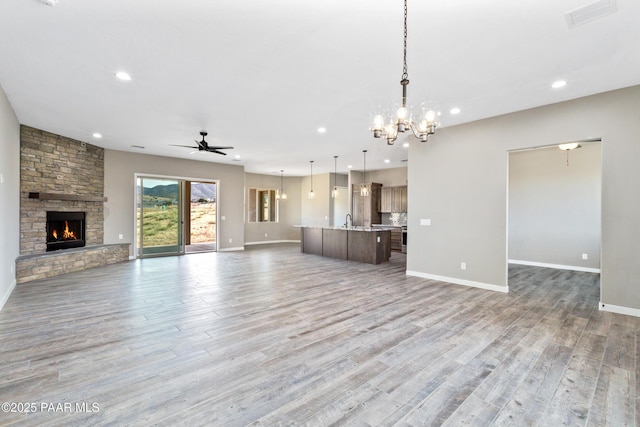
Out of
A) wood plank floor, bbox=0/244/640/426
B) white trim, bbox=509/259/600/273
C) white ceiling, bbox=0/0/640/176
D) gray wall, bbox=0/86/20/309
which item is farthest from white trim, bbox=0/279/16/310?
white trim, bbox=509/259/600/273

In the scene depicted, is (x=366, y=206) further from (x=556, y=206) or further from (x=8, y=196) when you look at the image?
(x=8, y=196)

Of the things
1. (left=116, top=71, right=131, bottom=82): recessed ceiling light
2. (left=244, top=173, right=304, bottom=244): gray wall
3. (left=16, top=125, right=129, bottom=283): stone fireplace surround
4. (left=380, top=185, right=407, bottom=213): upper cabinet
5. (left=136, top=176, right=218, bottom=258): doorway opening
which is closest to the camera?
(left=116, top=71, right=131, bottom=82): recessed ceiling light

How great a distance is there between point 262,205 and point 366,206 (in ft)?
15.0

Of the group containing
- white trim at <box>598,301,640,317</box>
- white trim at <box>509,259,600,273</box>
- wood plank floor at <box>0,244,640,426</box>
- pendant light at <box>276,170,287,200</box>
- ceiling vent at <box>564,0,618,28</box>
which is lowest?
wood plank floor at <box>0,244,640,426</box>

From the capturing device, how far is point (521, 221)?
24.0ft

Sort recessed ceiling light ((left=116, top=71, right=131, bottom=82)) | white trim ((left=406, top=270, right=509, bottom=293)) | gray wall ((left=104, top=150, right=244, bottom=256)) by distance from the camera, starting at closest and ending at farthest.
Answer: recessed ceiling light ((left=116, top=71, right=131, bottom=82)), white trim ((left=406, top=270, right=509, bottom=293)), gray wall ((left=104, top=150, right=244, bottom=256))

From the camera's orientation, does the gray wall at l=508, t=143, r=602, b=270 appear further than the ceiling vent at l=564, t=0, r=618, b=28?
Yes

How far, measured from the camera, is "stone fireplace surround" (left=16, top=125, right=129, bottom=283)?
5684mm

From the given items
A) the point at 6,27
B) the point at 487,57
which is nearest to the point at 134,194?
the point at 6,27

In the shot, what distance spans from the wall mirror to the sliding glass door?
349cm

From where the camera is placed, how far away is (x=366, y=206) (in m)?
10.8

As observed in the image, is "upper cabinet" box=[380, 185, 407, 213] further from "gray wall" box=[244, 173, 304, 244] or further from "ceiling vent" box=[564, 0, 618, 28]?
"ceiling vent" box=[564, 0, 618, 28]

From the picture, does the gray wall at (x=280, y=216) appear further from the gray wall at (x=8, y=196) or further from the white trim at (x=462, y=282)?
the white trim at (x=462, y=282)

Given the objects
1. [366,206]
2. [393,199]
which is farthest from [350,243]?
[393,199]
